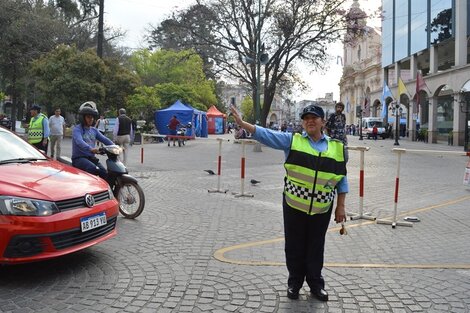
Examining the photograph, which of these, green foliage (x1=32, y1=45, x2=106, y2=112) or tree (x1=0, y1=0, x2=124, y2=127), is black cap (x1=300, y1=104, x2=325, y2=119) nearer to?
tree (x1=0, y1=0, x2=124, y2=127)

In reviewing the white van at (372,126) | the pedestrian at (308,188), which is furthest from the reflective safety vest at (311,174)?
the white van at (372,126)

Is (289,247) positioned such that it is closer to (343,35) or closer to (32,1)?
(343,35)

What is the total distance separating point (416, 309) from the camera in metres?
3.94

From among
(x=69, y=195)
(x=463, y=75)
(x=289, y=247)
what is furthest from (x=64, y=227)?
(x=463, y=75)

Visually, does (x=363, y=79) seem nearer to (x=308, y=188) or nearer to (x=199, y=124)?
(x=199, y=124)

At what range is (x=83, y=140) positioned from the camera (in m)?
7.19

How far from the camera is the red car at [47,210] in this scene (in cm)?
420

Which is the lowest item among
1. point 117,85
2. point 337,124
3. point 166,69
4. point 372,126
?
point 337,124

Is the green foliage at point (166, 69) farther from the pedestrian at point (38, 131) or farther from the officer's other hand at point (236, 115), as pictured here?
the officer's other hand at point (236, 115)

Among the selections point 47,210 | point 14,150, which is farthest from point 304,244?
point 14,150

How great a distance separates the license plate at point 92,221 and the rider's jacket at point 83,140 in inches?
94.5

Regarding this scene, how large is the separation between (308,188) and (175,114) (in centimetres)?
3157

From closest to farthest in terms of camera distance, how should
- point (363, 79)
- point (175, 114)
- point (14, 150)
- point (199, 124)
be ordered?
point (14, 150), point (175, 114), point (199, 124), point (363, 79)

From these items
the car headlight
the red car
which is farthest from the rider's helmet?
the car headlight
